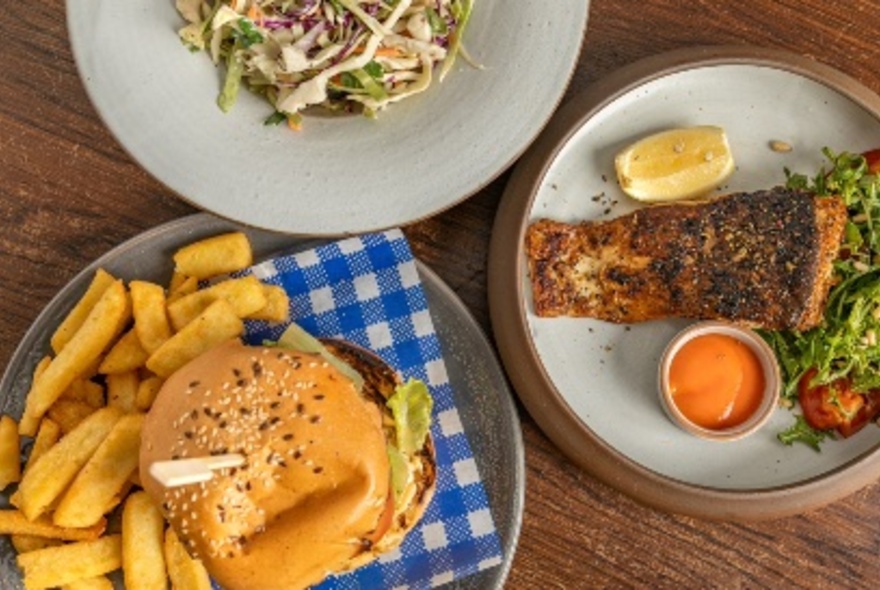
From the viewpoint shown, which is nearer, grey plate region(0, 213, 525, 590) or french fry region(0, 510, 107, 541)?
french fry region(0, 510, 107, 541)

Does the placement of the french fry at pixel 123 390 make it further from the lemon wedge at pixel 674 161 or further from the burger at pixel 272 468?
the lemon wedge at pixel 674 161

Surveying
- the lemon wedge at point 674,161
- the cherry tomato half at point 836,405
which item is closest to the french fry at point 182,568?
the lemon wedge at point 674,161

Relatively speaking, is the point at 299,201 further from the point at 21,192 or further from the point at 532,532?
the point at 532,532

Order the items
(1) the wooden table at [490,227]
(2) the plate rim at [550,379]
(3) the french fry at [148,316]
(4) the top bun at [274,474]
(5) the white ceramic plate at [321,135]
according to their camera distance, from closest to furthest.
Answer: (4) the top bun at [274,474], (5) the white ceramic plate at [321,135], (3) the french fry at [148,316], (2) the plate rim at [550,379], (1) the wooden table at [490,227]

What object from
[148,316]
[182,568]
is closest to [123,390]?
[148,316]

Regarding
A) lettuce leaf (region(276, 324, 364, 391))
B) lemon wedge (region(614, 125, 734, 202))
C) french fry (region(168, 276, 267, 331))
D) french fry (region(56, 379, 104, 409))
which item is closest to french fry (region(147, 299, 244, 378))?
french fry (region(168, 276, 267, 331))

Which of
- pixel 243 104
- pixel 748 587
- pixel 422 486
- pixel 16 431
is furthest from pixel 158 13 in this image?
pixel 748 587

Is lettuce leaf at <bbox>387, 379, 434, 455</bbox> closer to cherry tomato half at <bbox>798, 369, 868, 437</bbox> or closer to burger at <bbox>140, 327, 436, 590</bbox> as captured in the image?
burger at <bbox>140, 327, 436, 590</bbox>
